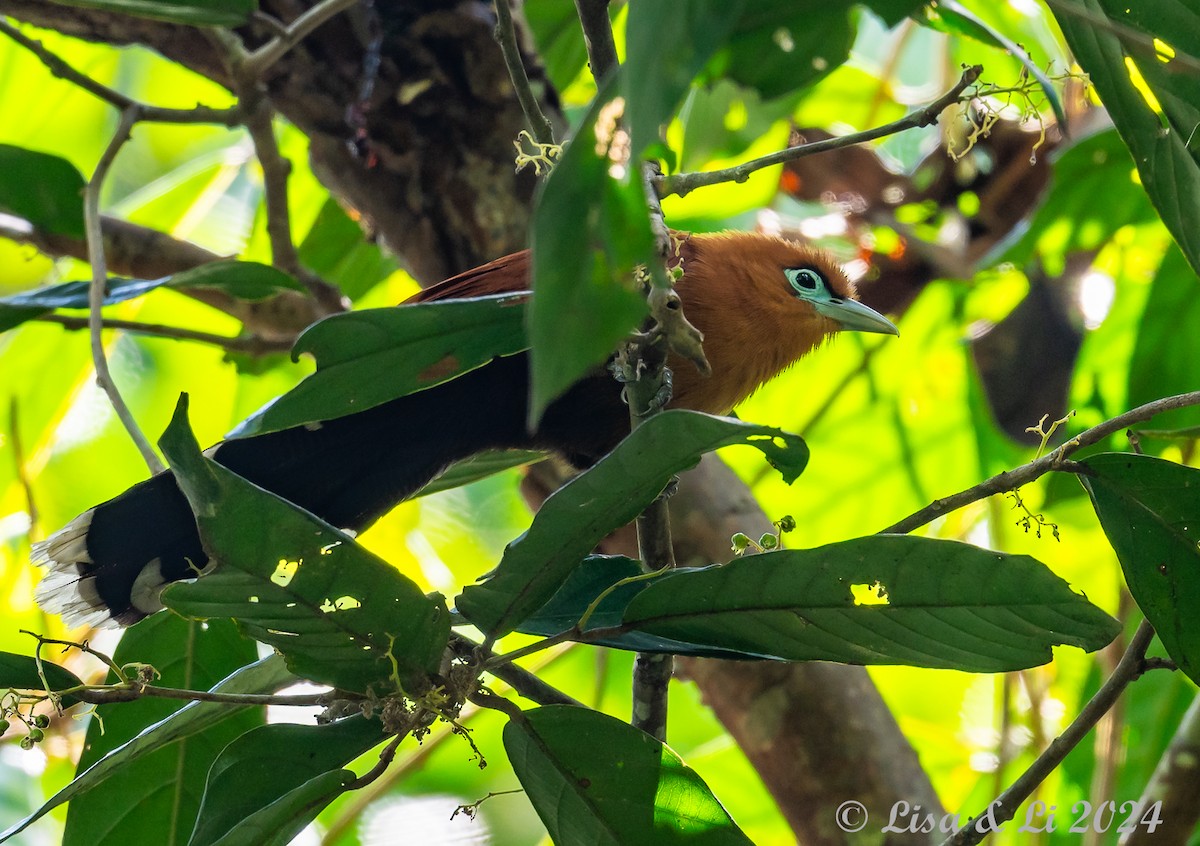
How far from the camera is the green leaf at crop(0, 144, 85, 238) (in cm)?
252

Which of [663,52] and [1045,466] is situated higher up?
[663,52]

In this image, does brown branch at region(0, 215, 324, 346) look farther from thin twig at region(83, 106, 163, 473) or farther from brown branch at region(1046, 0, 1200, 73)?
brown branch at region(1046, 0, 1200, 73)

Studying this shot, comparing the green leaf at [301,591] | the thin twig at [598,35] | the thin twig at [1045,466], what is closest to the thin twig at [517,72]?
the thin twig at [598,35]

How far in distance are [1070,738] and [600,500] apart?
801 mm

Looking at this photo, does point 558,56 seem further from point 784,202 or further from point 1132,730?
point 1132,730

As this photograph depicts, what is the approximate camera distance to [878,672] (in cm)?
394

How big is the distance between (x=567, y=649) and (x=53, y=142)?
2.69 m

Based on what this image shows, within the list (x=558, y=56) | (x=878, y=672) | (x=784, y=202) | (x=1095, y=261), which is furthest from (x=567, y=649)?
(x=784, y=202)

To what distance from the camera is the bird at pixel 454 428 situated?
2.10 m

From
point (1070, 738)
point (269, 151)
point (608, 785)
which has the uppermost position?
point (269, 151)

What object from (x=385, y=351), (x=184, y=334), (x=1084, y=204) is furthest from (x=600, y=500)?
(x=1084, y=204)

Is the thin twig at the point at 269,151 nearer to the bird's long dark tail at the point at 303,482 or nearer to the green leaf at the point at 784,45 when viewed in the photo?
the bird's long dark tail at the point at 303,482

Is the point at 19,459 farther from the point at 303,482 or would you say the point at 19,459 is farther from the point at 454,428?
the point at 454,428

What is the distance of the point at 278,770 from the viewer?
1472 millimetres
